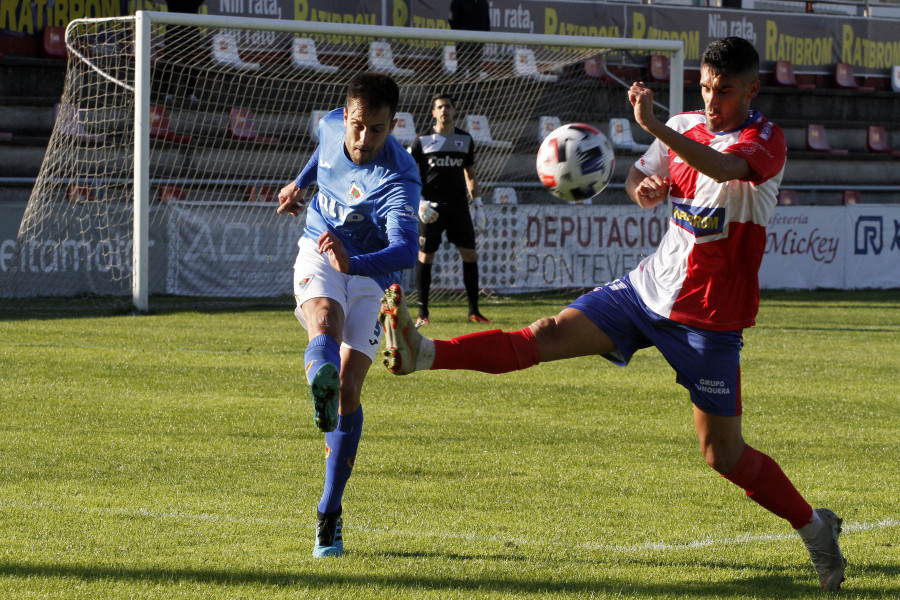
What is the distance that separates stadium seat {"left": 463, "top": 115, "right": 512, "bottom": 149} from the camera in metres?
18.0

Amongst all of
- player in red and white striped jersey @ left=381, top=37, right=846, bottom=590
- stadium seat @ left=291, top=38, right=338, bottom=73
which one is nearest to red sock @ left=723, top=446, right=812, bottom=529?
player in red and white striped jersey @ left=381, top=37, right=846, bottom=590

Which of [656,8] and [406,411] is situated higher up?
[656,8]

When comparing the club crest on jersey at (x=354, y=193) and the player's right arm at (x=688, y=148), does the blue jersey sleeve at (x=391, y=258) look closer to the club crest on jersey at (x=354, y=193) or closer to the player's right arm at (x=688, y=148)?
the club crest on jersey at (x=354, y=193)

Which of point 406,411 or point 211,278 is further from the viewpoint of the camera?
point 211,278

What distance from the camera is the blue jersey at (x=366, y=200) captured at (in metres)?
4.57

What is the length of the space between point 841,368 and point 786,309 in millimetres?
5614

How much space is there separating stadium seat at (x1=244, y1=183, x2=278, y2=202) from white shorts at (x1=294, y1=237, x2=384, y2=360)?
11178 mm

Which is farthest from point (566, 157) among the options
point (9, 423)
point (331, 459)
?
point (9, 423)

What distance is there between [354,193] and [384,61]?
1322 cm

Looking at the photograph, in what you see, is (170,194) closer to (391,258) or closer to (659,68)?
(659,68)

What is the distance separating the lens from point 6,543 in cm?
427

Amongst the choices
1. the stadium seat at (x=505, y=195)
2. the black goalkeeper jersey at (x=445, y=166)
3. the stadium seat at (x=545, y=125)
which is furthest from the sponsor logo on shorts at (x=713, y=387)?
the stadium seat at (x=545, y=125)

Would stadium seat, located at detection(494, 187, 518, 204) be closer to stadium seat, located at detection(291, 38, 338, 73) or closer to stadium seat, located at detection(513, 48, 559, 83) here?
stadium seat, located at detection(513, 48, 559, 83)

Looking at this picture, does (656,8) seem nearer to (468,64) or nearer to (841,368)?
(468,64)
